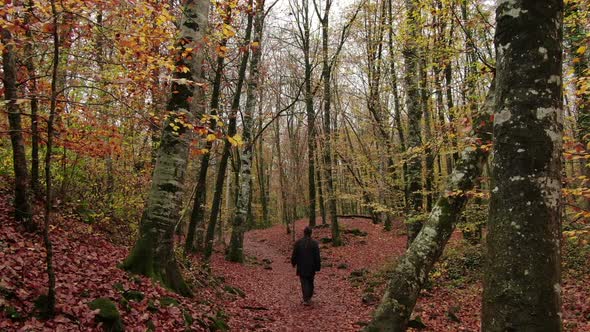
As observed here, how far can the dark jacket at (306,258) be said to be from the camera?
34.4ft

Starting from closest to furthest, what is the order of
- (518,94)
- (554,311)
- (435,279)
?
(554,311)
(518,94)
(435,279)

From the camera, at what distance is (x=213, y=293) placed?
935 cm

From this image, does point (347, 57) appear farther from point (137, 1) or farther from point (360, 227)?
point (137, 1)

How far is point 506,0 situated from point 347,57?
21.9m

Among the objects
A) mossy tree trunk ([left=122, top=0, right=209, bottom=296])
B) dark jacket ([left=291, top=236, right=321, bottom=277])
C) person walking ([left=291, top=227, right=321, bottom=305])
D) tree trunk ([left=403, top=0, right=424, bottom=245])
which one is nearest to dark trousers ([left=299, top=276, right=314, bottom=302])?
person walking ([left=291, top=227, right=321, bottom=305])

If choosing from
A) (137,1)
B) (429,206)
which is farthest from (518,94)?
(429,206)

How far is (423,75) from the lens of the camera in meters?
13.9

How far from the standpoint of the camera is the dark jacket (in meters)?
10.5

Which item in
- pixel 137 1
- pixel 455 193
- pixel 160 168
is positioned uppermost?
pixel 137 1

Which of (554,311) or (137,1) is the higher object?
(137,1)

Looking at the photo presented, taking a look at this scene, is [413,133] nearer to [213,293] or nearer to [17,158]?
[213,293]

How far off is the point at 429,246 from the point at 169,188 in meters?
4.94

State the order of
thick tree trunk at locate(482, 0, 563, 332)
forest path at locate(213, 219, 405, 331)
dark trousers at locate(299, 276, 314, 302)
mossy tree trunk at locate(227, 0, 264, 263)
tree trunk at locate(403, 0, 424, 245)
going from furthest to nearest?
mossy tree trunk at locate(227, 0, 264, 263) < tree trunk at locate(403, 0, 424, 245) < dark trousers at locate(299, 276, 314, 302) < forest path at locate(213, 219, 405, 331) < thick tree trunk at locate(482, 0, 563, 332)

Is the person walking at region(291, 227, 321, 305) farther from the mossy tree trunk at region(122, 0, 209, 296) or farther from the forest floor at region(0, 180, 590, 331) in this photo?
the mossy tree trunk at region(122, 0, 209, 296)
